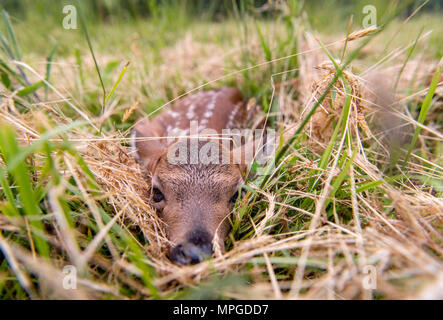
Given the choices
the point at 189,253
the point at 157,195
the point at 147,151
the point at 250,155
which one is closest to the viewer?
the point at 189,253

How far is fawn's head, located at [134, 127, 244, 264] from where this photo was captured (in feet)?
5.00

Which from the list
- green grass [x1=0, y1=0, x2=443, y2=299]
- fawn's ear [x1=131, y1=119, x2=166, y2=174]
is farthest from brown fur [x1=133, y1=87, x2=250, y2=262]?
green grass [x1=0, y1=0, x2=443, y2=299]

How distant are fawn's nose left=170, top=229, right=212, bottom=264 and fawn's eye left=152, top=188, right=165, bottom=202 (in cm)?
45

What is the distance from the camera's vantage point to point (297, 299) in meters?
1.14

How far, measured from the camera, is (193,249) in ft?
4.76

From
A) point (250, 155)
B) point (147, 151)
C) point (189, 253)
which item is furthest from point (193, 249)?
point (147, 151)

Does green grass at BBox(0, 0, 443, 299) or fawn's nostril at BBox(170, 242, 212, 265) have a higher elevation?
green grass at BBox(0, 0, 443, 299)

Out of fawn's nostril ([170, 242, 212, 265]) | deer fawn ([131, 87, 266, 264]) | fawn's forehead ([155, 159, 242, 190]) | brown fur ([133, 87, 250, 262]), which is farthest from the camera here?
fawn's forehead ([155, 159, 242, 190])

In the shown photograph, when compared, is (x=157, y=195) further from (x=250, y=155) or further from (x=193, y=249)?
(x=250, y=155)

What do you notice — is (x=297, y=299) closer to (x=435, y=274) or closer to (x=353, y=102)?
(x=435, y=274)

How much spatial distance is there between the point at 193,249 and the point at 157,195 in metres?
0.59

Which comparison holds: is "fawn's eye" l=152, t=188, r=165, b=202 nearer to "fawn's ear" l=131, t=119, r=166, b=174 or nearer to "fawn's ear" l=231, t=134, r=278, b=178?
"fawn's ear" l=131, t=119, r=166, b=174
